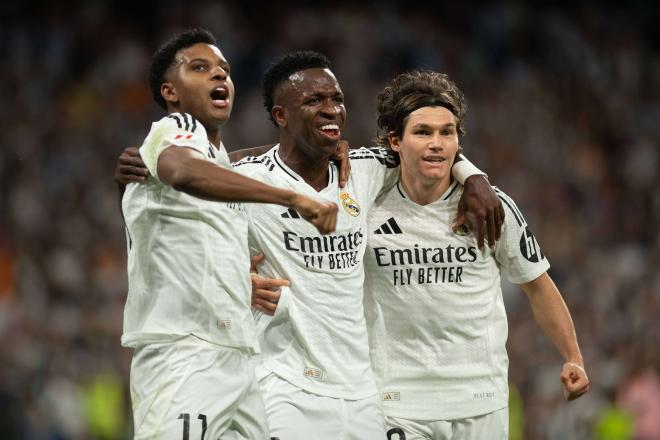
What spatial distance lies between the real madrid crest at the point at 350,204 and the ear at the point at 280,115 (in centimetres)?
44

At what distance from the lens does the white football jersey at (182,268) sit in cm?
482

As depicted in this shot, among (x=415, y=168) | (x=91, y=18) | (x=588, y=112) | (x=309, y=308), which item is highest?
(x=91, y=18)

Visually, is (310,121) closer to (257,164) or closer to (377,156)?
(257,164)

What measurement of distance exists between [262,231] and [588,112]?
10.1 m

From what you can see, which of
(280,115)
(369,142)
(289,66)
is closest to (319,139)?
(280,115)

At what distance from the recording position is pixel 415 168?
19.4 ft

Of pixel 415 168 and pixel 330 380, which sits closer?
pixel 330 380

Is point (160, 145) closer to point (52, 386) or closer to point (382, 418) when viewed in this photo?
point (382, 418)

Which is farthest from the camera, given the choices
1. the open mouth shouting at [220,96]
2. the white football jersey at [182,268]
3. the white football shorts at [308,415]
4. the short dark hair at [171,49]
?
the white football shorts at [308,415]

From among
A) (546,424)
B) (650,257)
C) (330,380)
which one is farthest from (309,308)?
(650,257)

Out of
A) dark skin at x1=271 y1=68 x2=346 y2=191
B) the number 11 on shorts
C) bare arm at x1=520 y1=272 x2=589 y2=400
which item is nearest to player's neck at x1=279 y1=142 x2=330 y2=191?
dark skin at x1=271 y1=68 x2=346 y2=191

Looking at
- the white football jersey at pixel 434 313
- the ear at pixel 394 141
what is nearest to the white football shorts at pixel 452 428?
the white football jersey at pixel 434 313

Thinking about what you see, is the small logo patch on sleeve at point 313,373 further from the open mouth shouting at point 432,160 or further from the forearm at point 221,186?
the forearm at point 221,186

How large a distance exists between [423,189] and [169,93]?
1.44m
